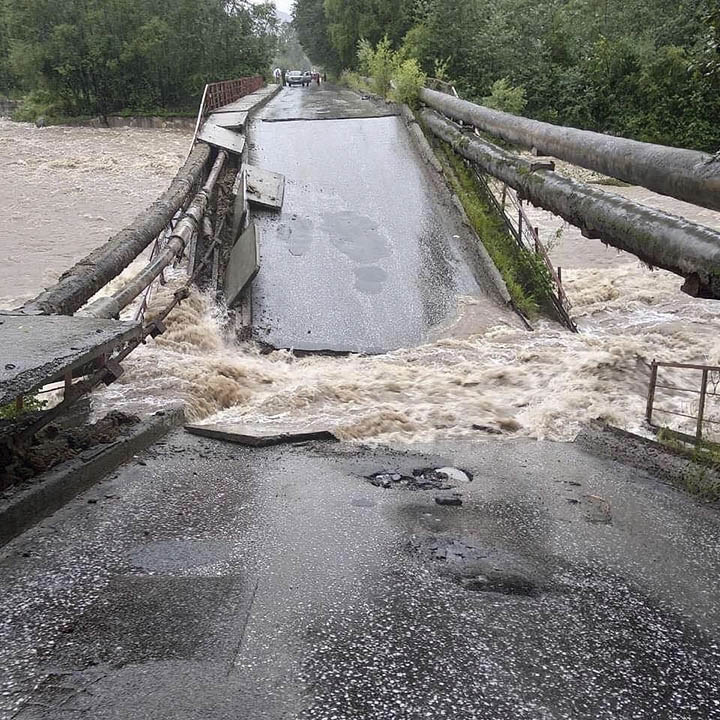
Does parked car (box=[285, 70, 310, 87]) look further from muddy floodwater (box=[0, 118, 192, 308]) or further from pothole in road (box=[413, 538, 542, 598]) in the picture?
pothole in road (box=[413, 538, 542, 598])

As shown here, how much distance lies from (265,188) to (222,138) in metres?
3.07

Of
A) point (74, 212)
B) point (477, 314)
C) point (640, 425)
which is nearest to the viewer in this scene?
point (640, 425)

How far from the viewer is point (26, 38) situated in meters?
33.3

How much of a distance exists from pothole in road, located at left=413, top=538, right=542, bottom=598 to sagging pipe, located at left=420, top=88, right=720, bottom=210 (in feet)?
7.86

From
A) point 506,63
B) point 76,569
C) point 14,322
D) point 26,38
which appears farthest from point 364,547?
point 26,38

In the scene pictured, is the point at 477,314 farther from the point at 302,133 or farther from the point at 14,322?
the point at 302,133

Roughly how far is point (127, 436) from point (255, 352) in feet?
12.2

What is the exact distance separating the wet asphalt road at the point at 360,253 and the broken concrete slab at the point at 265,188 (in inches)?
7.8

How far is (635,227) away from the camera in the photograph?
514cm

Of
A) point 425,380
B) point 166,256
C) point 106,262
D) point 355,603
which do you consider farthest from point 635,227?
point 166,256

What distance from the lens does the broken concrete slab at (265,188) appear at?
12.8m

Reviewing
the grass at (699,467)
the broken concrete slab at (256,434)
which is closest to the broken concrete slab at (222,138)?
the broken concrete slab at (256,434)

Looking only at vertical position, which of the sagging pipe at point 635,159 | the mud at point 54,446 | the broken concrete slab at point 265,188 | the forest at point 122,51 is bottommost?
the mud at point 54,446

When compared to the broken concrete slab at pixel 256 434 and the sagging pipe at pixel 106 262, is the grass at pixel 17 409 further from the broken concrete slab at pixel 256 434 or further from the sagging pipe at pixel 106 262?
the broken concrete slab at pixel 256 434
